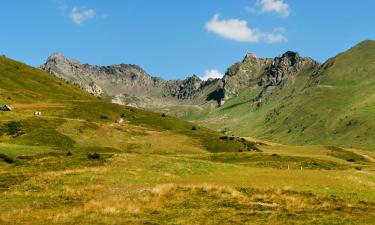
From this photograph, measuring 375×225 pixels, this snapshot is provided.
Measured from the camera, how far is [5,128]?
11731cm

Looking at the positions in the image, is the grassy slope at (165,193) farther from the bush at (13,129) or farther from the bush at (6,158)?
the bush at (13,129)

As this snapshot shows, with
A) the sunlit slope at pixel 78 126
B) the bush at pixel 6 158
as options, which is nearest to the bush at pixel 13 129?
the sunlit slope at pixel 78 126

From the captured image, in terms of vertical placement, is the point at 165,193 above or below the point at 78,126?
below

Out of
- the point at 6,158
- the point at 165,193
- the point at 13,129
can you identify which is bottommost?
the point at 165,193

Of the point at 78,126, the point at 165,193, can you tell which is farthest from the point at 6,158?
the point at 78,126

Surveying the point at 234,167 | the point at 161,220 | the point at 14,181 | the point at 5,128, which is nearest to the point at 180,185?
the point at 161,220

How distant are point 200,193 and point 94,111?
5471 inches

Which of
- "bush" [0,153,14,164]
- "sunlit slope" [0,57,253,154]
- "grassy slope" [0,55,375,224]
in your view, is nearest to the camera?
"grassy slope" [0,55,375,224]

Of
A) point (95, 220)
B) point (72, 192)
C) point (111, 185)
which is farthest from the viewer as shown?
point (111, 185)

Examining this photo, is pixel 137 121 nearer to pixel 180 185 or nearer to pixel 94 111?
pixel 94 111

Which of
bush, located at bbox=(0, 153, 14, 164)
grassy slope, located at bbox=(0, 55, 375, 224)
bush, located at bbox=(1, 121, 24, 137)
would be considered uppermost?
bush, located at bbox=(1, 121, 24, 137)

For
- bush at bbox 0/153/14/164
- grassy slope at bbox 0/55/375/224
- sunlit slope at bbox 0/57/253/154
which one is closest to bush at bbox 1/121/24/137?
sunlit slope at bbox 0/57/253/154

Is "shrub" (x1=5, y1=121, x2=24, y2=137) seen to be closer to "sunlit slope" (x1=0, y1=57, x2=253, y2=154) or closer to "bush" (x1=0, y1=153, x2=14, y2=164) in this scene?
"sunlit slope" (x1=0, y1=57, x2=253, y2=154)

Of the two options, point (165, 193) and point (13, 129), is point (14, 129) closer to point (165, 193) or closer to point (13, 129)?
point (13, 129)
